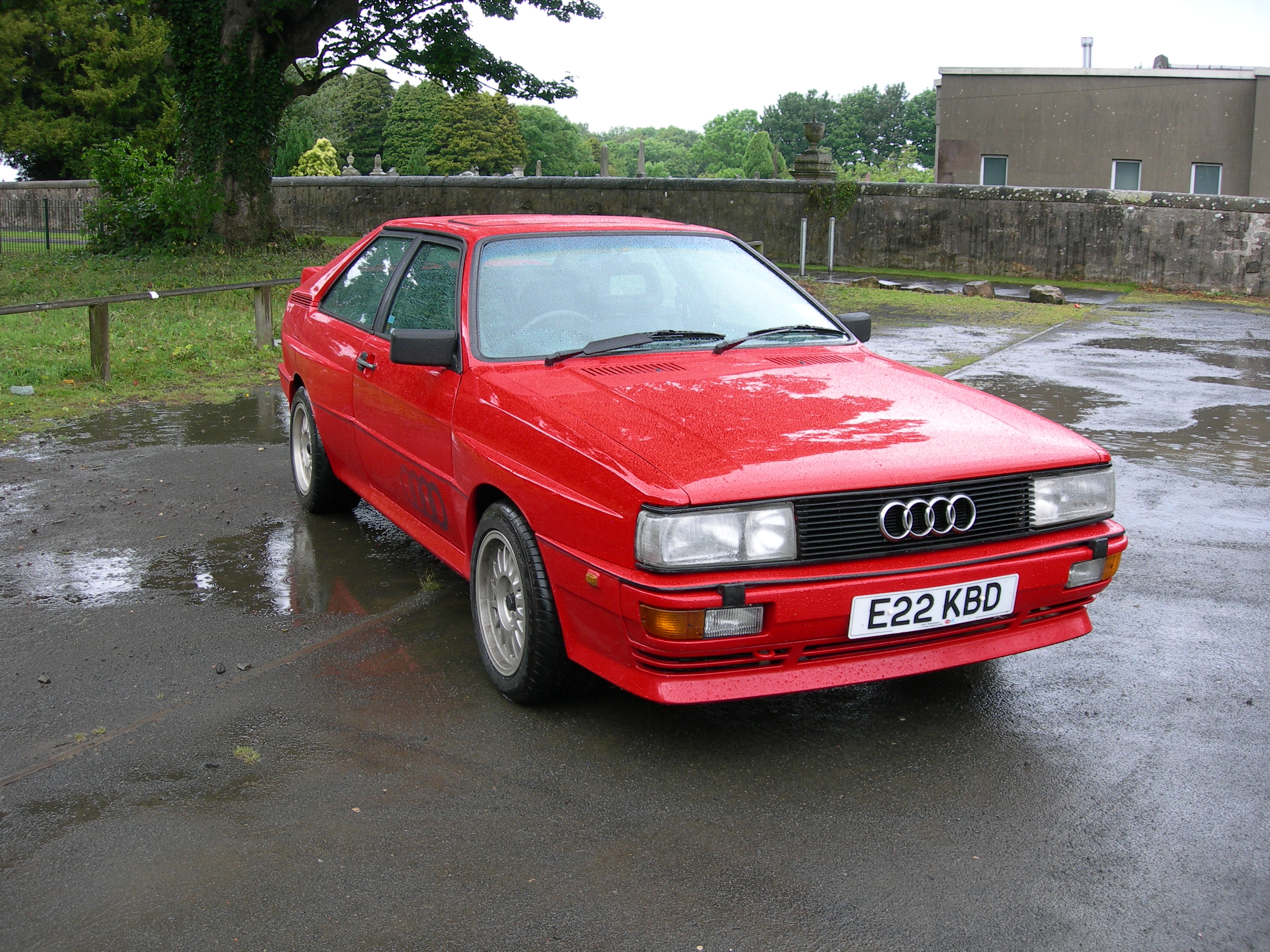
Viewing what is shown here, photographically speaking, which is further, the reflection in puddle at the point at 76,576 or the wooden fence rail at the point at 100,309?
the wooden fence rail at the point at 100,309

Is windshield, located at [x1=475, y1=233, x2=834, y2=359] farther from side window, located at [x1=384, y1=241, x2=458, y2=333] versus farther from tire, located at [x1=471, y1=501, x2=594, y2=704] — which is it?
tire, located at [x1=471, y1=501, x2=594, y2=704]

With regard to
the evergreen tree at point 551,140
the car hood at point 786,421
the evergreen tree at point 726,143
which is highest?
the evergreen tree at point 726,143

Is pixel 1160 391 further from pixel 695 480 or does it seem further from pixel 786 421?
pixel 695 480

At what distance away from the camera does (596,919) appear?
104 inches

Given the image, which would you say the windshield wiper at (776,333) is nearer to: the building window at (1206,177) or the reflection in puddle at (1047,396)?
the reflection in puddle at (1047,396)

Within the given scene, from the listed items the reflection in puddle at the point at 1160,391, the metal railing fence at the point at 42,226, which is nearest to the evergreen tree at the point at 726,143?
the metal railing fence at the point at 42,226

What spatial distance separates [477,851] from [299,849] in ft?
1.45

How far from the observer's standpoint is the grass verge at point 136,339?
363 inches

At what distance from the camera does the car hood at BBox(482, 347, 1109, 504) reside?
10.5 ft

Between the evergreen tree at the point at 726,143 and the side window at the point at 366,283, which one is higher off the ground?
the evergreen tree at the point at 726,143

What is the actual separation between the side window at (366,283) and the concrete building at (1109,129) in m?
27.6

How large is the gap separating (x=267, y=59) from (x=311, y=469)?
1718cm

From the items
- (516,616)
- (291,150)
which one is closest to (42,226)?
(291,150)

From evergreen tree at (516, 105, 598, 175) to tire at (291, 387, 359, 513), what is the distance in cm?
9738
